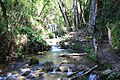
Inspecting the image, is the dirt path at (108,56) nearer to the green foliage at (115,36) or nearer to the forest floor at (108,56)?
the forest floor at (108,56)

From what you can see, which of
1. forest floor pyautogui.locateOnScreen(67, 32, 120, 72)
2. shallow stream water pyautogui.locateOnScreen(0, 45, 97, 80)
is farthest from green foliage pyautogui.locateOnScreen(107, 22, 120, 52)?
shallow stream water pyautogui.locateOnScreen(0, 45, 97, 80)

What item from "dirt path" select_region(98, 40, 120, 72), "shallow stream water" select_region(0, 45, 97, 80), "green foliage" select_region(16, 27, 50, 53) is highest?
"green foliage" select_region(16, 27, 50, 53)

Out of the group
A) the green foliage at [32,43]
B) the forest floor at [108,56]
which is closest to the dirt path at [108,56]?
the forest floor at [108,56]

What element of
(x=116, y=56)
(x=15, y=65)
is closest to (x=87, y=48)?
(x=116, y=56)

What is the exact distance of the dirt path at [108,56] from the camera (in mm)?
10094

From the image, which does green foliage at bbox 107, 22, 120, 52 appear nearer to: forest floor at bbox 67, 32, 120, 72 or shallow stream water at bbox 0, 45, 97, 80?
forest floor at bbox 67, 32, 120, 72

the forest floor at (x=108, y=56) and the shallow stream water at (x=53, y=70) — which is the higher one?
the forest floor at (x=108, y=56)

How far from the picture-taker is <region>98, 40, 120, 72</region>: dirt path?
1009 centimetres

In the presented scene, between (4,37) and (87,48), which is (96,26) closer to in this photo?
(87,48)

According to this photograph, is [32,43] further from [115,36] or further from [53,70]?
[115,36]

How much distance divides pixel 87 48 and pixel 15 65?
4.93 metres

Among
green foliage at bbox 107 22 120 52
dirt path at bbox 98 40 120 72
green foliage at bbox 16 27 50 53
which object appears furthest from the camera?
green foliage at bbox 16 27 50 53

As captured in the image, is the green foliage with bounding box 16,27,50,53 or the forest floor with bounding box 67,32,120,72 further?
the green foliage with bounding box 16,27,50,53

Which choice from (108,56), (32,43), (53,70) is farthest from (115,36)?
(32,43)
